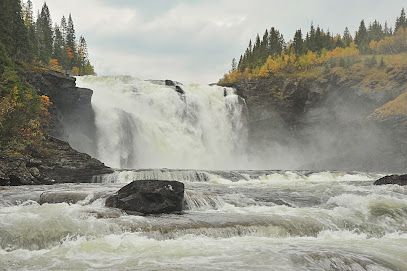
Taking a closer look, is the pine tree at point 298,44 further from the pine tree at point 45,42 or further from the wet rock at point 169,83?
the pine tree at point 45,42

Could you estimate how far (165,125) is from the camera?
44.3 metres

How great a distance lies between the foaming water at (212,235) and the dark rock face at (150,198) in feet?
1.93

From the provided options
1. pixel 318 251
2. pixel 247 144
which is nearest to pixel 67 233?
pixel 318 251

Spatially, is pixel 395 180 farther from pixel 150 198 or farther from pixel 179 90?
pixel 179 90

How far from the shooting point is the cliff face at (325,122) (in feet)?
148

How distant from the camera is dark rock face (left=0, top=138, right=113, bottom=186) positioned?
65.5 ft

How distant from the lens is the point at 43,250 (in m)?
7.80

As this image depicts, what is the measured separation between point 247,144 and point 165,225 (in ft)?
150

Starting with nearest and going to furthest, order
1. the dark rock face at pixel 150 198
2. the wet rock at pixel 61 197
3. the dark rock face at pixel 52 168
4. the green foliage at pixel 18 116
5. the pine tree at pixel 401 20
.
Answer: the dark rock face at pixel 150 198 → the wet rock at pixel 61 197 → the dark rock face at pixel 52 168 → the green foliage at pixel 18 116 → the pine tree at pixel 401 20

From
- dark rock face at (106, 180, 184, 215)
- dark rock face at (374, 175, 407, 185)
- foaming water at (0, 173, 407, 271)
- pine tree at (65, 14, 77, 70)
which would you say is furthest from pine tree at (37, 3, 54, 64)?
dark rock face at (374, 175, 407, 185)

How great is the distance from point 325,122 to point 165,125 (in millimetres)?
27749

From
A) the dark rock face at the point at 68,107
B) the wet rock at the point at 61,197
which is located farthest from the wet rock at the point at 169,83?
the wet rock at the point at 61,197

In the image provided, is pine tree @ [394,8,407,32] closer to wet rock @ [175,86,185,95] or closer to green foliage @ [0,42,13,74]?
wet rock @ [175,86,185,95]

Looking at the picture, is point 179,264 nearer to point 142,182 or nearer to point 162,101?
point 142,182
